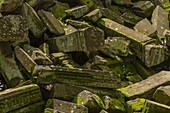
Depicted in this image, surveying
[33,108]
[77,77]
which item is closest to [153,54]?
[77,77]

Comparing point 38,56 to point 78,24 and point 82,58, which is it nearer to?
point 82,58

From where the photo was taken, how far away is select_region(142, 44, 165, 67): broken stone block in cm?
611

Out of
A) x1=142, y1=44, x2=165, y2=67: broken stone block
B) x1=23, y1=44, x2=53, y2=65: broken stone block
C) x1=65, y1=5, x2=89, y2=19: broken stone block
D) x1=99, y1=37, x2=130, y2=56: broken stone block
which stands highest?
x1=65, y1=5, x2=89, y2=19: broken stone block

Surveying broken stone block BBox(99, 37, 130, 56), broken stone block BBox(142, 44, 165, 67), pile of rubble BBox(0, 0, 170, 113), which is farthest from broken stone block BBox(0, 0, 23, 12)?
broken stone block BBox(142, 44, 165, 67)

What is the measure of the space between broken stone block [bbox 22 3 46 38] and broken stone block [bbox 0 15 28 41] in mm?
1507

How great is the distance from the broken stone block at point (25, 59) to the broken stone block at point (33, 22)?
102cm

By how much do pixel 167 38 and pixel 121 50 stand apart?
68.0 inches

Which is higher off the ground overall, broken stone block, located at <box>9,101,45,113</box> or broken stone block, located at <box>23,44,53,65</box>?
broken stone block, located at <box>23,44,53,65</box>

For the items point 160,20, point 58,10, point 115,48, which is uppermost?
point 58,10

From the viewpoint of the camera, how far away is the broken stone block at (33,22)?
5.88 metres

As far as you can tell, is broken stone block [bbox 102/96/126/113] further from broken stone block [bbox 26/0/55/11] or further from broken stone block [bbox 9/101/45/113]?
broken stone block [bbox 26/0/55/11]

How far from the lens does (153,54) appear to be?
20.3 feet

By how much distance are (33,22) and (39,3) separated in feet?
3.08

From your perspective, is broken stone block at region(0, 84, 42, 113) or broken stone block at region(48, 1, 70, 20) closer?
broken stone block at region(0, 84, 42, 113)
